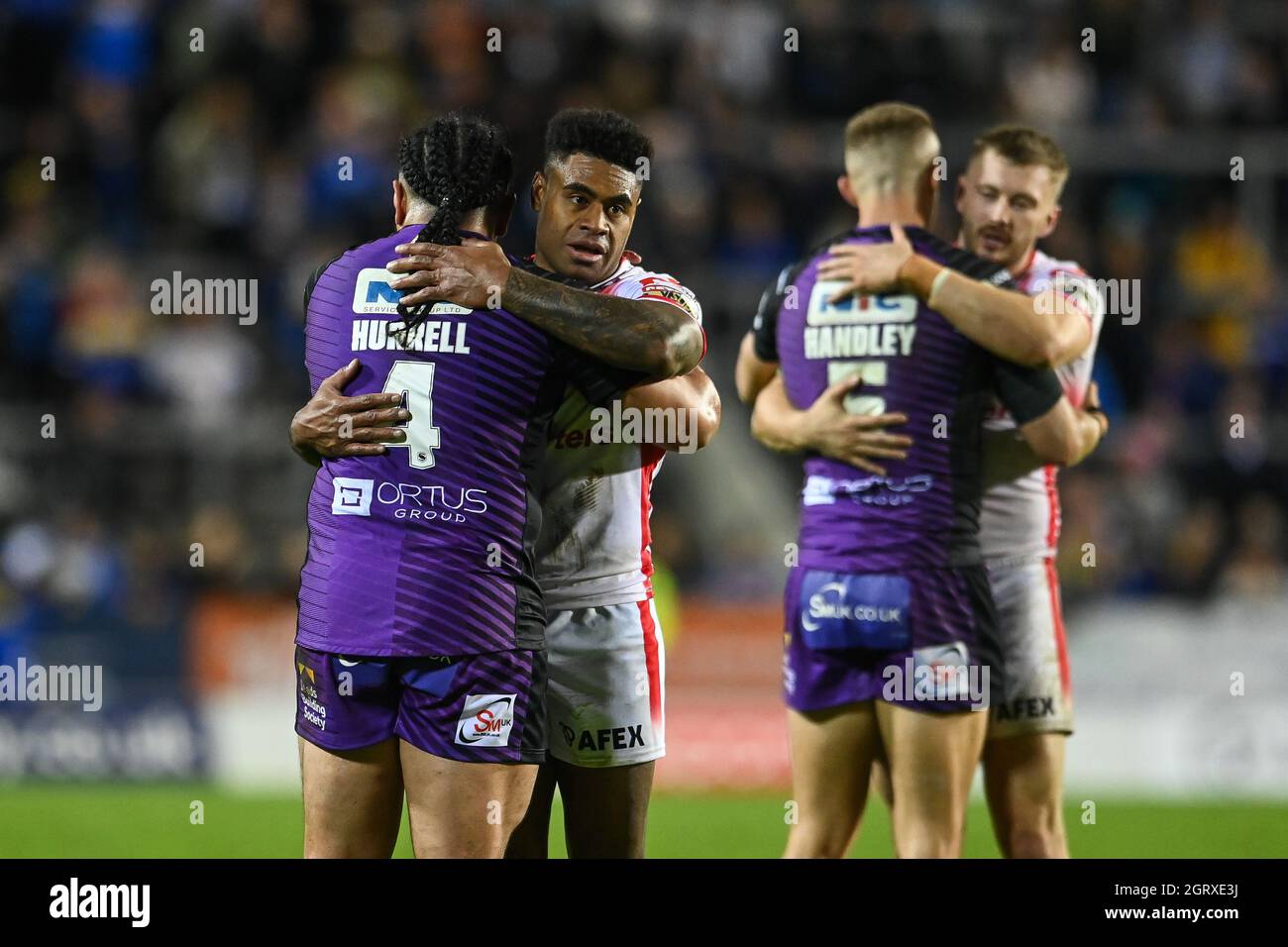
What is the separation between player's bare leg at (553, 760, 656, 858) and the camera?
5.06 m

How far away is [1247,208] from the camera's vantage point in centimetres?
1416

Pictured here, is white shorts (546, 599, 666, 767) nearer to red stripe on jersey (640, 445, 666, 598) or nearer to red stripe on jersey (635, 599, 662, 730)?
red stripe on jersey (635, 599, 662, 730)

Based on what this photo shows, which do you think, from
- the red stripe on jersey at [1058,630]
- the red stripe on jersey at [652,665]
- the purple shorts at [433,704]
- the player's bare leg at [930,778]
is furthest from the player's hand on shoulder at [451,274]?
the red stripe on jersey at [1058,630]

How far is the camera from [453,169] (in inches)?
178

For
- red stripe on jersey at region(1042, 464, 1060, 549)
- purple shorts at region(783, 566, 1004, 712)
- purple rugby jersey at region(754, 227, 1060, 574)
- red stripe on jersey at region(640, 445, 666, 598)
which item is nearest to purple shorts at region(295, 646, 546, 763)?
red stripe on jersey at region(640, 445, 666, 598)

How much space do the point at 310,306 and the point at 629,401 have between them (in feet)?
3.04

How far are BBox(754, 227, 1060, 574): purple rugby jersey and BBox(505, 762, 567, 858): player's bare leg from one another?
1.11m

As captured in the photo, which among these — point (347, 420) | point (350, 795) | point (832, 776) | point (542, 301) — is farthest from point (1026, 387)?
point (350, 795)

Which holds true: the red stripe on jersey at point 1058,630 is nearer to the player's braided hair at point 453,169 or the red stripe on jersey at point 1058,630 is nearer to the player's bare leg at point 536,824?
the player's bare leg at point 536,824

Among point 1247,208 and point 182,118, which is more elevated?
point 182,118

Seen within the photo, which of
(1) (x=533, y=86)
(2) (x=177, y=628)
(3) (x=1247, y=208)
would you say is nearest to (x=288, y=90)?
(1) (x=533, y=86)

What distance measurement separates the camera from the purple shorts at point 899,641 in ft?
17.3

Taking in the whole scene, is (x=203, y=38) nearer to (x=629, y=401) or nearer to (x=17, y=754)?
(x=17, y=754)

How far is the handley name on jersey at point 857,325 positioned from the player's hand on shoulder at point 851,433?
116mm
